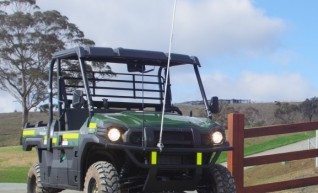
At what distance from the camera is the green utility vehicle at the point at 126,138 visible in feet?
22.9

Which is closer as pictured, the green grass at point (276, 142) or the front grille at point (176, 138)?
the front grille at point (176, 138)

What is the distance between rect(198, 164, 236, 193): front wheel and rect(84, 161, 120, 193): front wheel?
1.32 m

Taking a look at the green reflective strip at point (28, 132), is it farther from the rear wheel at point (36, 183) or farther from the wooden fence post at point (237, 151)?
the wooden fence post at point (237, 151)

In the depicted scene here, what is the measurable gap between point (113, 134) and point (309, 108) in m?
50.0

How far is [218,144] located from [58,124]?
8.33ft

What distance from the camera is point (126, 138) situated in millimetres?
6895

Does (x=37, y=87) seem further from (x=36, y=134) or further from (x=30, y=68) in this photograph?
(x=36, y=134)

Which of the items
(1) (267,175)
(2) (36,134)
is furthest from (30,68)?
(2) (36,134)

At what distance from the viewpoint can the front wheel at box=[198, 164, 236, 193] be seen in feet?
24.5

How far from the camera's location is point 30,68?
4731 cm

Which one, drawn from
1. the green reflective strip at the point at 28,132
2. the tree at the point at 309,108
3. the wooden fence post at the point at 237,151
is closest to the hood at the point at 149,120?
the wooden fence post at the point at 237,151

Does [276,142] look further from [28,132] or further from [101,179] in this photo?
[101,179]

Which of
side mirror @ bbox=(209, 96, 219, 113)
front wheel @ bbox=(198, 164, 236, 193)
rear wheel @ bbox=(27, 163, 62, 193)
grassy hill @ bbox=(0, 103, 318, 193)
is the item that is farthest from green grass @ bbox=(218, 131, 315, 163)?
front wheel @ bbox=(198, 164, 236, 193)

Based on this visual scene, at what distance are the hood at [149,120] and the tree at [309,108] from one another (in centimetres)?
4751
